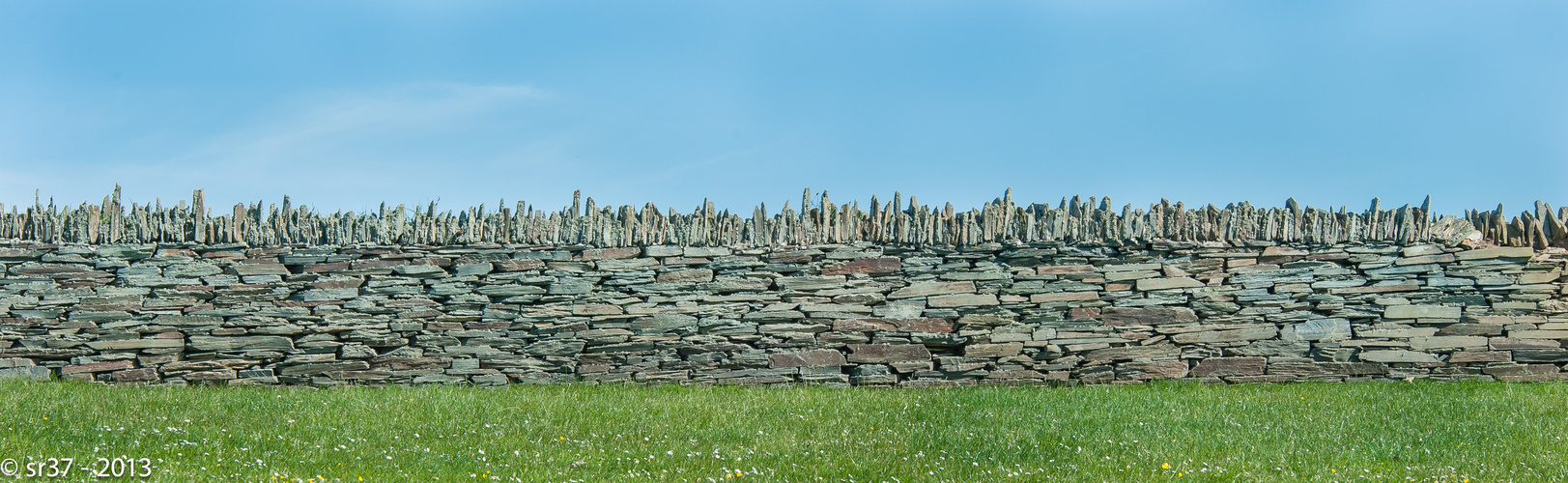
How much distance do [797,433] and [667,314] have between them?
253cm

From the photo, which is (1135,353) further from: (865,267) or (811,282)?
(811,282)

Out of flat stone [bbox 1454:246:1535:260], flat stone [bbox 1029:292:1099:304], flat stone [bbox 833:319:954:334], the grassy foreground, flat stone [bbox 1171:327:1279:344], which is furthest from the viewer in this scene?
flat stone [bbox 1454:246:1535:260]

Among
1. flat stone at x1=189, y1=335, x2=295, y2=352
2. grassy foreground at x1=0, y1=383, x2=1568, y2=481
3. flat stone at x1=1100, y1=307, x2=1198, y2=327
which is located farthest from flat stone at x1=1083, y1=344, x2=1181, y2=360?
flat stone at x1=189, y1=335, x2=295, y2=352

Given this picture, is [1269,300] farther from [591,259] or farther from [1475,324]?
[591,259]

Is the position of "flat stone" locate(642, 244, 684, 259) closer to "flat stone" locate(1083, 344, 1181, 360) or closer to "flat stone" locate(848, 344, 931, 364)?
"flat stone" locate(848, 344, 931, 364)

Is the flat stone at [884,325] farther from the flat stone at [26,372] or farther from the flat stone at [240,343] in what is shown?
Result: the flat stone at [26,372]

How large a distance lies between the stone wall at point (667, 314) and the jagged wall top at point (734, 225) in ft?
0.36

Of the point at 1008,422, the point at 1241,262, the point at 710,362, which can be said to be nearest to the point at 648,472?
the point at 1008,422

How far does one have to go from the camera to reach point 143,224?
9.57 metres

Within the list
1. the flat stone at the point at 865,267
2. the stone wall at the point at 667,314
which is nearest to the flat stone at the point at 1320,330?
the stone wall at the point at 667,314

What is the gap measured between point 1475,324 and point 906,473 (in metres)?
6.63

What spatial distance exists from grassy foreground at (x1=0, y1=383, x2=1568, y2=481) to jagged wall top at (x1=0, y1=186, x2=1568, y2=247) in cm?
134

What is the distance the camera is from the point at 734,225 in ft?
31.2

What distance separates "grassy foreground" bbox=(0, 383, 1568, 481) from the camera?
6.11 metres
